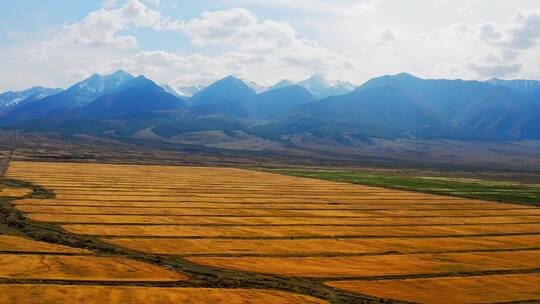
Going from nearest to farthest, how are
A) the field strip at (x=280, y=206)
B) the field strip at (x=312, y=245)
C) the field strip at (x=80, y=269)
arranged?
the field strip at (x=80, y=269) → the field strip at (x=312, y=245) → the field strip at (x=280, y=206)

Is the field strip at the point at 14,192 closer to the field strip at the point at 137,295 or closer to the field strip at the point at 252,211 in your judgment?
the field strip at the point at 252,211

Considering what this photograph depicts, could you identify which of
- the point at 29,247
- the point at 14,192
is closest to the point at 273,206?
the point at 14,192

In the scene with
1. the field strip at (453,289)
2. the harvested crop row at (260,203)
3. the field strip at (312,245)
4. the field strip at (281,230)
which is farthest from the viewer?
the harvested crop row at (260,203)

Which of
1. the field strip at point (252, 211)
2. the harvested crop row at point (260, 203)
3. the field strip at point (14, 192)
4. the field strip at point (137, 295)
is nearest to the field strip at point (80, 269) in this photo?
the field strip at point (137, 295)

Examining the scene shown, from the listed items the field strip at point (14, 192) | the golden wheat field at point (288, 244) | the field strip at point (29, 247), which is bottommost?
the field strip at point (14, 192)

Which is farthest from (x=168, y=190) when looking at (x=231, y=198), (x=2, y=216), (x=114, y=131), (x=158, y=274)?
(x=114, y=131)

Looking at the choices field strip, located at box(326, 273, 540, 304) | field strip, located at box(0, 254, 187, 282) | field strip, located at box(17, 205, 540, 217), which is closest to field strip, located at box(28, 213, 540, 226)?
field strip, located at box(17, 205, 540, 217)

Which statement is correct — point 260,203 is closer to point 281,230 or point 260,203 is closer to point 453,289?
point 281,230

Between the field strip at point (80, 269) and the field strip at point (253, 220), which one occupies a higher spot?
the field strip at point (253, 220)

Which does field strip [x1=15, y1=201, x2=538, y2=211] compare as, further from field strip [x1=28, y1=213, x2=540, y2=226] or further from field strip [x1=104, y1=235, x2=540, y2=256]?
field strip [x1=104, y1=235, x2=540, y2=256]
